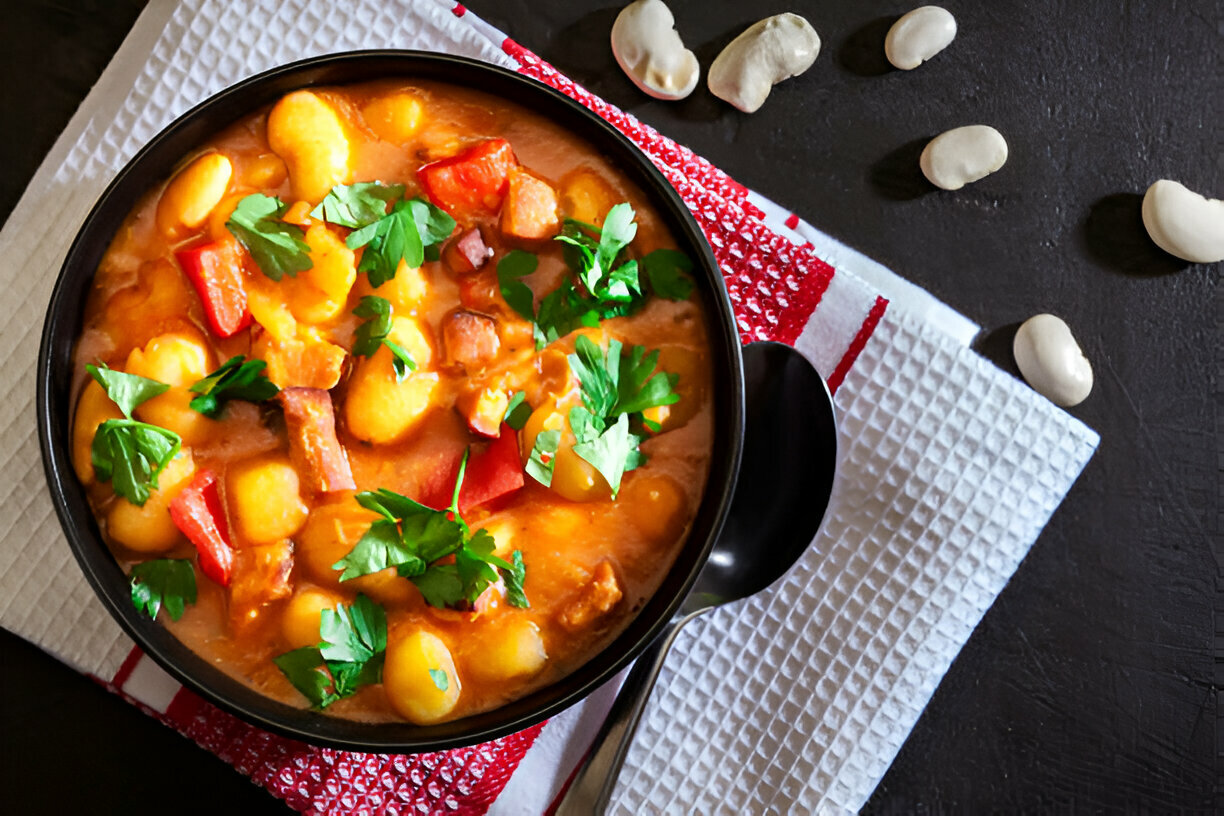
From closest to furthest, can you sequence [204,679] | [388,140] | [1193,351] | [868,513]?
[204,679]
[388,140]
[868,513]
[1193,351]

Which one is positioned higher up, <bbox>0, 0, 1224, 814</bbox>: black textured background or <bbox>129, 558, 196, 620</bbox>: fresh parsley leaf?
<bbox>0, 0, 1224, 814</bbox>: black textured background

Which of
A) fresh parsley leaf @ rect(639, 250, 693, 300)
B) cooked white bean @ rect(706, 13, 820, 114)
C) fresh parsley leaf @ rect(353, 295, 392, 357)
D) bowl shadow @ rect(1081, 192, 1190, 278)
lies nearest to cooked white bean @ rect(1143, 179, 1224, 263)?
bowl shadow @ rect(1081, 192, 1190, 278)

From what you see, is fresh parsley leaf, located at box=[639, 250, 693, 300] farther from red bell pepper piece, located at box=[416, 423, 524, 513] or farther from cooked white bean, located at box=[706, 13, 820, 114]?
cooked white bean, located at box=[706, 13, 820, 114]

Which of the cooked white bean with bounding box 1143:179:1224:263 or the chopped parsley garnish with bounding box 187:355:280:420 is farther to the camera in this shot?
the cooked white bean with bounding box 1143:179:1224:263

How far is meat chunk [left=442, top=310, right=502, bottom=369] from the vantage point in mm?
1543

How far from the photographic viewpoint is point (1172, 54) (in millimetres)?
2107

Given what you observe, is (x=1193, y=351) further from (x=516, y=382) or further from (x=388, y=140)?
(x=388, y=140)

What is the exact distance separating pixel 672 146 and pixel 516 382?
65 centimetres

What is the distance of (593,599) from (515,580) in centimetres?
13

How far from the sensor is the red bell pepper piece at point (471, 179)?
1.57 m

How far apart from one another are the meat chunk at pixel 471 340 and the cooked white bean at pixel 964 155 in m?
1.05

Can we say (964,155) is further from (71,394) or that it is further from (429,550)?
(71,394)

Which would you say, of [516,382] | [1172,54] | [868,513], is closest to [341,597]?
[516,382]

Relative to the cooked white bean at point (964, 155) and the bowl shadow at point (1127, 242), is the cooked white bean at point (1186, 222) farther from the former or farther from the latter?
the cooked white bean at point (964, 155)
